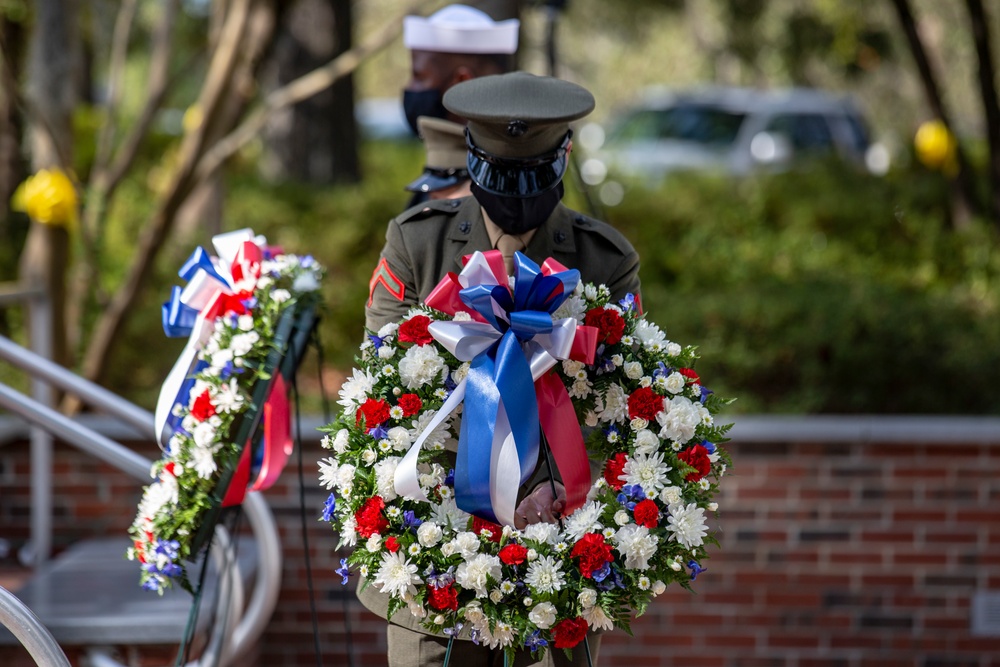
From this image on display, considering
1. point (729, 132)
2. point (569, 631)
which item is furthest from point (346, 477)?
point (729, 132)

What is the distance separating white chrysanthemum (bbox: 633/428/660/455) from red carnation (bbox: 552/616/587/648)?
339 mm

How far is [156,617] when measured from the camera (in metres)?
3.85

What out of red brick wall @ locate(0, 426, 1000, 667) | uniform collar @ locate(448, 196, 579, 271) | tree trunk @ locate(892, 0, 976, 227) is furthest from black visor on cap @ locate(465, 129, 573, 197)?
tree trunk @ locate(892, 0, 976, 227)

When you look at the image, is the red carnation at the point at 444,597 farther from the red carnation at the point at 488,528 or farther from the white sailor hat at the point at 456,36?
the white sailor hat at the point at 456,36

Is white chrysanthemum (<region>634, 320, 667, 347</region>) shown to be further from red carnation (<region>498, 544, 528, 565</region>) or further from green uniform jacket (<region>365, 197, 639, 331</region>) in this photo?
red carnation (<region>498, 544, 528, 565</region>)

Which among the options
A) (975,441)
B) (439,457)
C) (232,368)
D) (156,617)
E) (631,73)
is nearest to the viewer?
(439,457)

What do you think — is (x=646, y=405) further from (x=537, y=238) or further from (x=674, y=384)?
(x=537, y=238)

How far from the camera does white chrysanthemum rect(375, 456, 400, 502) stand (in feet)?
7.25

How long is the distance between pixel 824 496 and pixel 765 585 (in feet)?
1.35

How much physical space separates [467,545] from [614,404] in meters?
0.42

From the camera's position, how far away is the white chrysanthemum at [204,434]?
9.32 ft

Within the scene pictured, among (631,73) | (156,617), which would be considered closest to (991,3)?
(156,617)

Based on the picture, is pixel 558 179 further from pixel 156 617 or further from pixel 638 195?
pixel 638 195

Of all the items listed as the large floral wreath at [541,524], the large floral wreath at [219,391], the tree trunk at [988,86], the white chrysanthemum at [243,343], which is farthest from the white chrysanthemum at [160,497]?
the tree trunk at [988,86]
